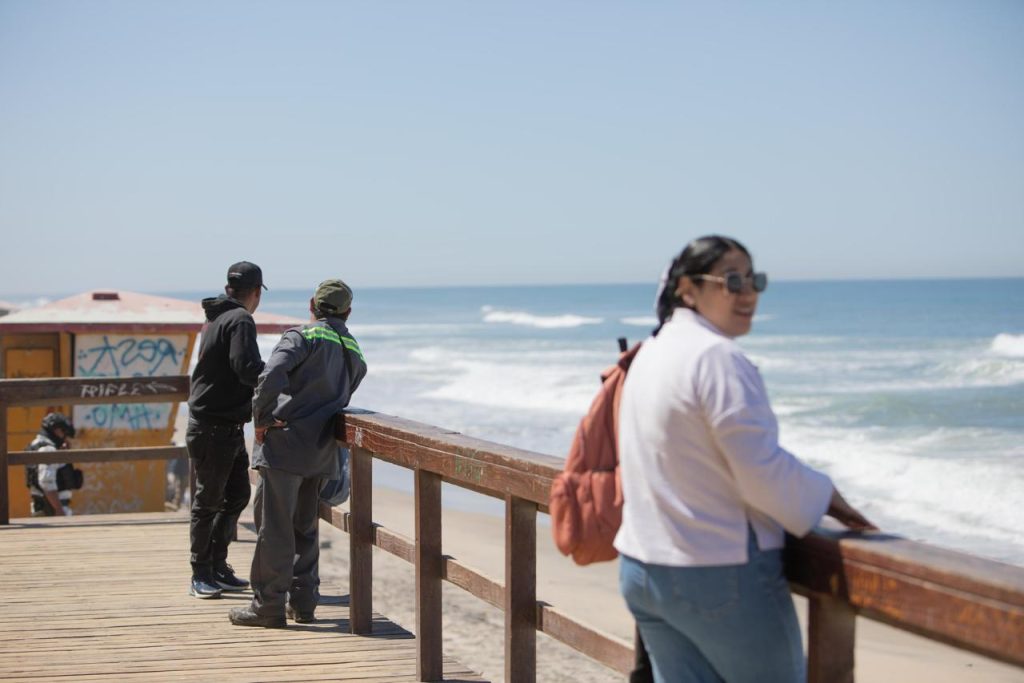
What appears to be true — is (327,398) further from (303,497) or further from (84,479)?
(84,479)

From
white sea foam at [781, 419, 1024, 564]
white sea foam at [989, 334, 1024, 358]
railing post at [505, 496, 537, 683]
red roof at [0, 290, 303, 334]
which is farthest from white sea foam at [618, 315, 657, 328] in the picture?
railing post at [505, 496, 537, 683]

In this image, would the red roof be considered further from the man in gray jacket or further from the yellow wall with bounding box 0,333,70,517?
the man in gray jacket

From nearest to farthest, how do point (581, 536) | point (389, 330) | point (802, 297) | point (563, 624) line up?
point (581, 536), point (563, 624), point (389, 330), point (802, 297)

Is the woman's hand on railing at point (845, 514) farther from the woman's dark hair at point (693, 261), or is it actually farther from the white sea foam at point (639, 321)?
the white sea foam at point (639, 321)

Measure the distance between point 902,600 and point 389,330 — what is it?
222 feet

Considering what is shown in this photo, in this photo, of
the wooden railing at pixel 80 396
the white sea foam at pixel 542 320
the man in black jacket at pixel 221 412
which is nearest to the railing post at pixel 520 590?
the man in black jacket at pixel 221 412

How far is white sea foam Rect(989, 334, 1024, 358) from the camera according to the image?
133ft

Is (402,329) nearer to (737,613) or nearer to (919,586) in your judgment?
(737,613)

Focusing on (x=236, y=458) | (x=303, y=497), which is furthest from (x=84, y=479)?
(x=303, y=497)

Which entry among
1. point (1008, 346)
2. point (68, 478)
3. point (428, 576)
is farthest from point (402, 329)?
→ point (428, 576)

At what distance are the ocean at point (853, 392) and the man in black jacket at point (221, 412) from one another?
5.31m

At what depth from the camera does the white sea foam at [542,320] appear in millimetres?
70750

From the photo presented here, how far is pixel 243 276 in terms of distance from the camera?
5383 millimetres

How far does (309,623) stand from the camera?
528cm
